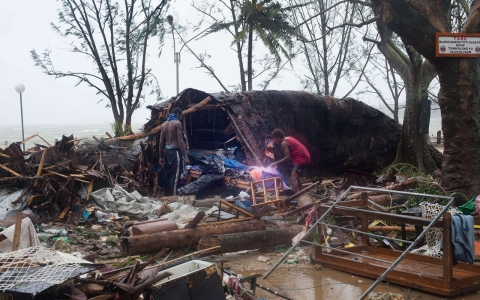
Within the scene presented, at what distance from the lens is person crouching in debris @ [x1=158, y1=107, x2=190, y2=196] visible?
1102 centimetres

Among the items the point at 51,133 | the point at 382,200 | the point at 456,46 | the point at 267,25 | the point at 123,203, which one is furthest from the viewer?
the point at 51,133

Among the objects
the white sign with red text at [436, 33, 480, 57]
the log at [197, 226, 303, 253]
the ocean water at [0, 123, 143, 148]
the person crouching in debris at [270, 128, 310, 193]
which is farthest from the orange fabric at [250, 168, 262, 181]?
the ocean water at [0, 123, 143, 148]

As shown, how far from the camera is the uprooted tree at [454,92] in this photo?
755cm

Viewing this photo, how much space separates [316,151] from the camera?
48.3ft

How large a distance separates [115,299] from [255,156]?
869 cm

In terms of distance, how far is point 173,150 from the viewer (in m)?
11.2

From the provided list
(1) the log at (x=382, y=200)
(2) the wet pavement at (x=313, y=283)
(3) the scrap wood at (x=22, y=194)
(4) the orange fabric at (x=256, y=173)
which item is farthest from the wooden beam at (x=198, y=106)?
(2) the wet pavement at (x=313, y=283)

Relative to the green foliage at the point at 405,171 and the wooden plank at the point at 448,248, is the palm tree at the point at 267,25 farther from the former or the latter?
the wooden plank at the point at 448,248

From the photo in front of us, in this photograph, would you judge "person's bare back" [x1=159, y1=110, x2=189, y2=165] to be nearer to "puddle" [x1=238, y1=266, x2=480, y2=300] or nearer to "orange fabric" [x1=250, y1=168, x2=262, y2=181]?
"orange fabric" [x1=250, y1=168, x2=262, y2=181]

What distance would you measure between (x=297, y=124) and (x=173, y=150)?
457 centimetres

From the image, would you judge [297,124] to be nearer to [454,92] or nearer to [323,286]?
[454,92]

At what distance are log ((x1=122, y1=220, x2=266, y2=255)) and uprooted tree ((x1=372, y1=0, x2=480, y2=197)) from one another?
12.3 ft

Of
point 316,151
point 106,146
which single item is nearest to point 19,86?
point 106,146

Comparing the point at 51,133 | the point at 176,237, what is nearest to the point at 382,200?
the point at 176,237
